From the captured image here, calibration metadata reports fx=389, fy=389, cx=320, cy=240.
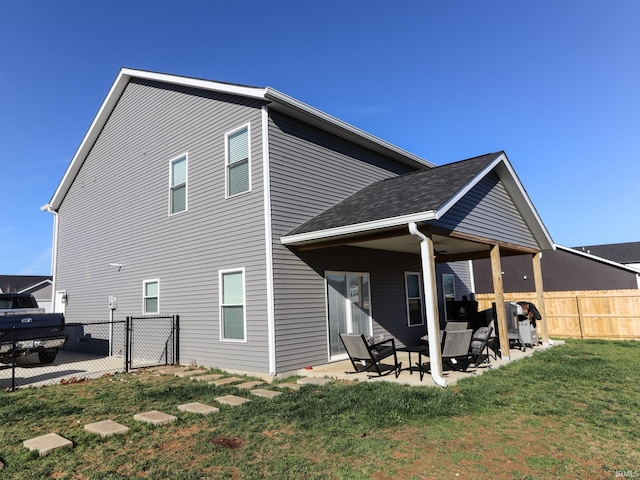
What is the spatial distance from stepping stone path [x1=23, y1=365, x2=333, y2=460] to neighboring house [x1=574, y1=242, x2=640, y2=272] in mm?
31612

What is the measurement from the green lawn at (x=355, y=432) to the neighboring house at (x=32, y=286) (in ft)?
109

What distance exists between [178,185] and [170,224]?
111cm

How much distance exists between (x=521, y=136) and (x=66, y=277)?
19016 mm

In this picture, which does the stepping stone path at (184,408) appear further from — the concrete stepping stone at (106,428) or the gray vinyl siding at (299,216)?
the gray vinyl siding at (299,216)

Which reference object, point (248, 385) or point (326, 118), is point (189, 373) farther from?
point (326, 118)

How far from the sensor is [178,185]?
35.5ft

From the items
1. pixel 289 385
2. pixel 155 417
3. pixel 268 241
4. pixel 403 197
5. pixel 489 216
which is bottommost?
pixel 289 385

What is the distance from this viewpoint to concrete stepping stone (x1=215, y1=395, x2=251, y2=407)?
19.3 ft

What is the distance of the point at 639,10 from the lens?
8.86 metres

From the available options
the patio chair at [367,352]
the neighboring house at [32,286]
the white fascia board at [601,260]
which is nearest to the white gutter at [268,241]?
the patio chair at [367,352]

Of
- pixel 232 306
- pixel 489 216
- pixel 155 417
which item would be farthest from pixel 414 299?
pixel 155 417

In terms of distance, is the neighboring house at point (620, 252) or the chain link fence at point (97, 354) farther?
the neighboring house at point (620, 252)

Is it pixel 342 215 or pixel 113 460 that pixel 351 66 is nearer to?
pixel 342 215

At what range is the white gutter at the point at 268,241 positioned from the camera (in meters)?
7.86
